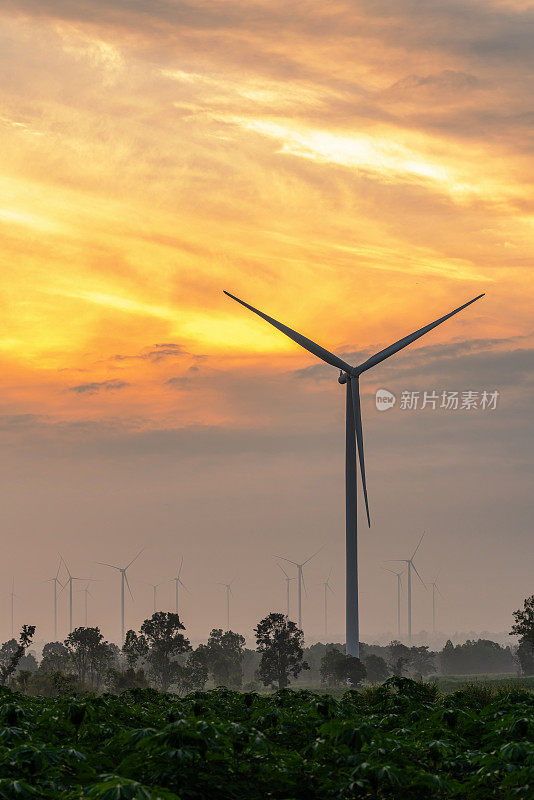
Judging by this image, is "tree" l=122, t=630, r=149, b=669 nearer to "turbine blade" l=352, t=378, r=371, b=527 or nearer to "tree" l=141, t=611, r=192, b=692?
"tree" l=141, t=611, r=192, b=692

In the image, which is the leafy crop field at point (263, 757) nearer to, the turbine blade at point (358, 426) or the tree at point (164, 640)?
the turbine blade at point (358, 426)

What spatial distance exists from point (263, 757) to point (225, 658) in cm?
16403

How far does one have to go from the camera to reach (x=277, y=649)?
13425 cm

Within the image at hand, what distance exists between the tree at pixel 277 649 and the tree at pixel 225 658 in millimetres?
31395

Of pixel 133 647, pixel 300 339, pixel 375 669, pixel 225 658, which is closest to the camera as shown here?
pixel 300 339

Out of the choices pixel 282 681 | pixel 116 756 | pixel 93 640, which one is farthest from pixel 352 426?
pixel 116 756

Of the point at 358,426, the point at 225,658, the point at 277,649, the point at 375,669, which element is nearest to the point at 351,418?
the point at 358,426

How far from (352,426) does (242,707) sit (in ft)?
264

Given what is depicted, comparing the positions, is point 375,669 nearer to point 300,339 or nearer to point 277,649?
point 277,649

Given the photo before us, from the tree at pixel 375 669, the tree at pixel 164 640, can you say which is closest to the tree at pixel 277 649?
the tree at pixel 164 640

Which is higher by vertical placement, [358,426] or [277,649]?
[358,426]

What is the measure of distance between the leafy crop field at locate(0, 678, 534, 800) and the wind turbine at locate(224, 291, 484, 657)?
77799 mm

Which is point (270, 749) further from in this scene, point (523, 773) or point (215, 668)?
point (215, 668)

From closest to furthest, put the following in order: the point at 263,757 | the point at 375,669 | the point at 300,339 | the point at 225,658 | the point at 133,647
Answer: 1. the point at 263,757
2. the point at 300,339
3. the point at 133,647
4. the point at 375,669
5. the point at 225,658
